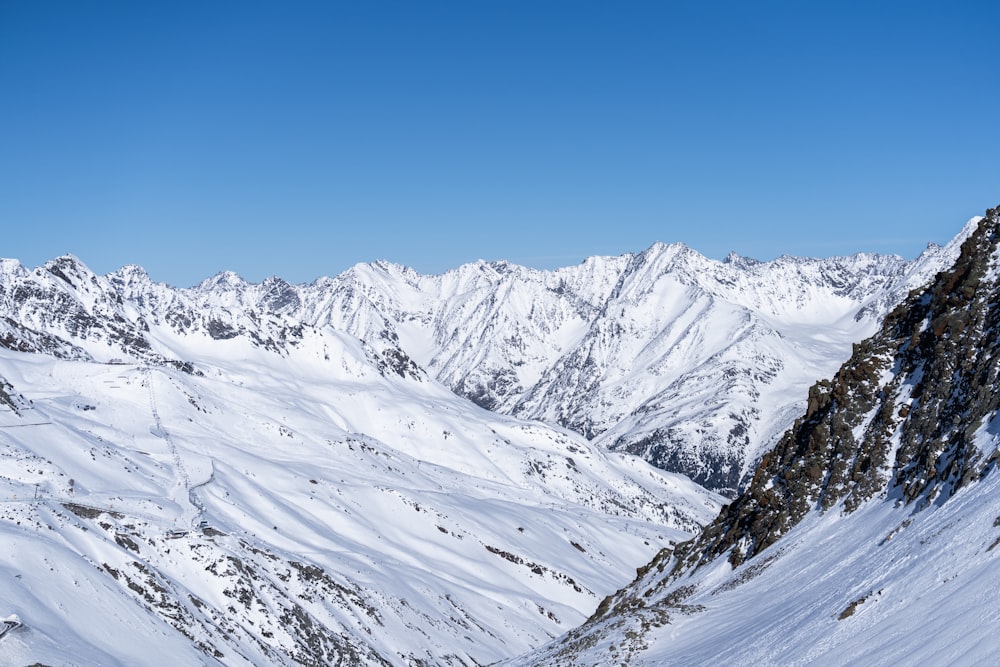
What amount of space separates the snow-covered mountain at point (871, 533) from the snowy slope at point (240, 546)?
20.5m

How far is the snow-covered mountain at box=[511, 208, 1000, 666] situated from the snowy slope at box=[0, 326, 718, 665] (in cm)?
2053

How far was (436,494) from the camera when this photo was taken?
5812 inches

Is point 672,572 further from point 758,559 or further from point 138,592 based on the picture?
point 138,592

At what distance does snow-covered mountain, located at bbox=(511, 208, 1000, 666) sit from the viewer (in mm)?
19984

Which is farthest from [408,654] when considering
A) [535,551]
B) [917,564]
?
[535,551]

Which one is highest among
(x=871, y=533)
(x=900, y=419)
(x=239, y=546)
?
(x=900, y=419)

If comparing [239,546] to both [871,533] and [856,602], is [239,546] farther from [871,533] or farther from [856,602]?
[856,602]

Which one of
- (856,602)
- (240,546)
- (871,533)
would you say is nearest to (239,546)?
(240,546)

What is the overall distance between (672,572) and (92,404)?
395 ft

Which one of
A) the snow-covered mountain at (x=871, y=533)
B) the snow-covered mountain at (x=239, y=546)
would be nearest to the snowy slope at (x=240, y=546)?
the snow-covered mountain at (x=239, y=546)

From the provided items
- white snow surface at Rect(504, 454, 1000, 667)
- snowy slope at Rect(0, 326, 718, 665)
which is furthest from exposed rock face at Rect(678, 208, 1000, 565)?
snowy slope at Rect(0, 326, 718, 665)

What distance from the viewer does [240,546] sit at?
224ft

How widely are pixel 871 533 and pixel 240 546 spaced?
5203cm

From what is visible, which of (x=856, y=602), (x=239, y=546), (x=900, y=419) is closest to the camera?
(x=856, y=602)
